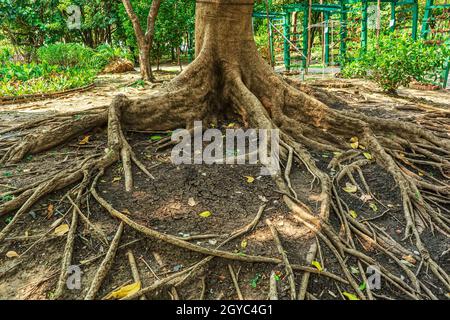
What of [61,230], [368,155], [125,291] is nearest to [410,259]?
[368,155]

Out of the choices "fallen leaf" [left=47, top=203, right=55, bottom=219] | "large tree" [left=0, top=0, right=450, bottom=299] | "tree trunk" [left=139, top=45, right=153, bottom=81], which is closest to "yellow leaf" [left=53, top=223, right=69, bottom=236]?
"fallen leaf" [left=47, top=203, right=55, bottom=219]

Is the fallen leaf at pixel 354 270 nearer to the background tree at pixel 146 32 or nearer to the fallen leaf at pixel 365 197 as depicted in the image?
the fallen leaf at pixel 365 197

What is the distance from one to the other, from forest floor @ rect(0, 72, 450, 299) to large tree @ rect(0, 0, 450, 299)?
105 millimetres

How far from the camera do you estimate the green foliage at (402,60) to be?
8125 mm

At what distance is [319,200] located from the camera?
11.2 feet

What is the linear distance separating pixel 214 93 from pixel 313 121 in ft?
4.61

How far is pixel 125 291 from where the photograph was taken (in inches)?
95.5

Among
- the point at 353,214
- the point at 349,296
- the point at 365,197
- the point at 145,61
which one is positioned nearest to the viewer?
the point at 349,296

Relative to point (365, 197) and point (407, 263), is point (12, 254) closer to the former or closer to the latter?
point (407, 263)

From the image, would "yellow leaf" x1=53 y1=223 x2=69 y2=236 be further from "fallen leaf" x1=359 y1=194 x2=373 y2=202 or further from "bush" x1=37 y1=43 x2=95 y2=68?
"bush" x1=37 y1=43 x2=95 y2=68

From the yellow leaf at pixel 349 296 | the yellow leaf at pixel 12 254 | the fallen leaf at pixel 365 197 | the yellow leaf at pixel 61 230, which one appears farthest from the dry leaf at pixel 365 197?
the yellow leaf at pixel 12 254

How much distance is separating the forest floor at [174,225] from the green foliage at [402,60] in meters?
5.20

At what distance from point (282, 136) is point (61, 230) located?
8.71 ft

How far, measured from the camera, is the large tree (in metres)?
3.13
